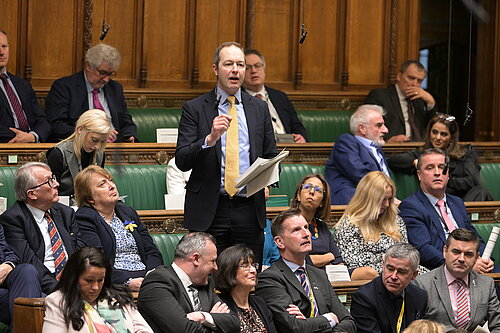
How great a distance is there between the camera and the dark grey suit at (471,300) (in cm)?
548

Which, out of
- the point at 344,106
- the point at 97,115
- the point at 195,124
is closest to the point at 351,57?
the point at 344,106

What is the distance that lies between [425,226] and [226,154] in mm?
1876

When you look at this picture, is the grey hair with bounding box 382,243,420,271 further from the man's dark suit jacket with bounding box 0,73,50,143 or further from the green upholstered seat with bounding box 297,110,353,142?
the green upholstered seat with bounding box 297,110,353,142

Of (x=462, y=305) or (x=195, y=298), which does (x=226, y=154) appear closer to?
(x=195, y=298)

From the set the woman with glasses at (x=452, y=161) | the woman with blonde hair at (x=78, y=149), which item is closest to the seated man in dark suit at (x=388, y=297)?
the woman with blonde hair at (x=78, y=149)

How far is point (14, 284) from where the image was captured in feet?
15.3

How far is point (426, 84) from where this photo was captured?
10.5m

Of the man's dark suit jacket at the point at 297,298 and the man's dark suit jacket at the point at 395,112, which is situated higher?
the man's dark suit jacket at the point at 395,112

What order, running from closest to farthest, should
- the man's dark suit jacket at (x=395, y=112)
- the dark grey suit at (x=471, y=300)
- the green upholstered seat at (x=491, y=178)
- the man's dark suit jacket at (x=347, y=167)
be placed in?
the dark grey suit at (x=471, y=300)
the man's dark suit jacket at (x=347, y=167)
the green upholstered seat at (x=491, y=178)
the man's dark suit jacket at (x=395, y=112)

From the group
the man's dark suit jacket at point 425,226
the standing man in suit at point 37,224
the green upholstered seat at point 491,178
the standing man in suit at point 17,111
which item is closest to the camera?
the standing man in suit at point 37,224

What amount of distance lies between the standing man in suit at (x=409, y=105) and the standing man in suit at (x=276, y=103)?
0.74 m

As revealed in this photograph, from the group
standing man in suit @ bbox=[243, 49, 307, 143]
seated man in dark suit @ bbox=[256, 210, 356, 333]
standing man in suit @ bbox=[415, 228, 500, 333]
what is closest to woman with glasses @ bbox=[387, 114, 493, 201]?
standing man in suit @ bbox=[243, 49, 307, 143]

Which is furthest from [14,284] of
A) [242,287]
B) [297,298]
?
[297,298]

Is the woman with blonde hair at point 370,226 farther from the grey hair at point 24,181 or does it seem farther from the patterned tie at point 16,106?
the patterned tie at point 16,106
